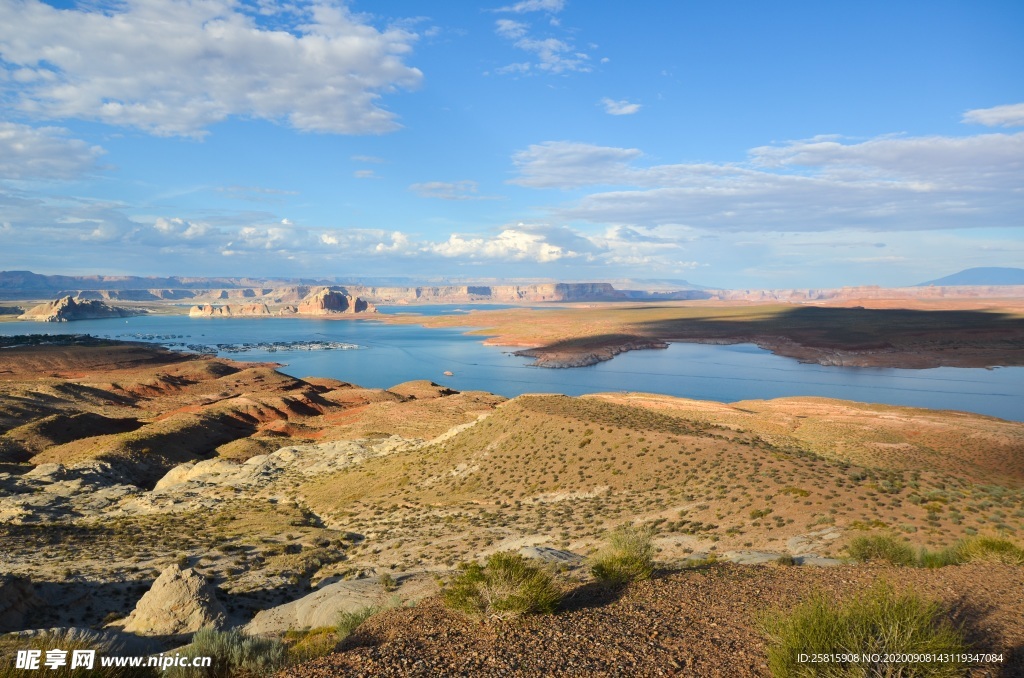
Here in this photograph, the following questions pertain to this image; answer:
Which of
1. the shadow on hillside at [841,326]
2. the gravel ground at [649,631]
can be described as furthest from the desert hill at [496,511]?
the shadow on hillside at [841,326]

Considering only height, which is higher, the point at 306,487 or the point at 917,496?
the point at 917,496

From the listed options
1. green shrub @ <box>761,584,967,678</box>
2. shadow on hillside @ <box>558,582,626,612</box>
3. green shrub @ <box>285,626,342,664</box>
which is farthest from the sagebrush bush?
green shrub @ <box>761,584,967,678</box>

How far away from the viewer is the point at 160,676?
24.0 ft

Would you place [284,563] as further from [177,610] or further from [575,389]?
[575,389]

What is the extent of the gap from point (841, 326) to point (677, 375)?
74639 millimetres

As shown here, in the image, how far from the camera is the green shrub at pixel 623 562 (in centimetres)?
1034

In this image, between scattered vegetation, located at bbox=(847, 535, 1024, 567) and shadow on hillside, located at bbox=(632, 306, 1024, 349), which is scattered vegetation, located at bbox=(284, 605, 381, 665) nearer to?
scattered vegetation, located at bbox=(847, 535, 1024, 567)

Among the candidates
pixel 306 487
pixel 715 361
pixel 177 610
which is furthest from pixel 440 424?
pixel 715 361

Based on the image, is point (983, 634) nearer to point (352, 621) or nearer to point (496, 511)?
point (352, 621)

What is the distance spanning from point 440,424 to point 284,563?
26.9 metres

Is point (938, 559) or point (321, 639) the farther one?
point (938, 559)

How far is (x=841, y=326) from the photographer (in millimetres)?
142250

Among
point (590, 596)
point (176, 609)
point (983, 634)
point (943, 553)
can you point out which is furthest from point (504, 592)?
point (943, 553)

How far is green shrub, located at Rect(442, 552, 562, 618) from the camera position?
27.6 feet
